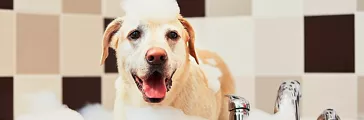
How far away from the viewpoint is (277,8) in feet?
3.40

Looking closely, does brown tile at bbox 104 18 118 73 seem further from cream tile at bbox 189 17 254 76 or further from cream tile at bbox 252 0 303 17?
cream tile at bbox 252 0 303 17

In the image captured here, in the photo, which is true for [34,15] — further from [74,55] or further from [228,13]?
[228,13]

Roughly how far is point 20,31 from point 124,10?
0.70ft

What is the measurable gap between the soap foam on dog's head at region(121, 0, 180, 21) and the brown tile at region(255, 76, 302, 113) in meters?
0.23

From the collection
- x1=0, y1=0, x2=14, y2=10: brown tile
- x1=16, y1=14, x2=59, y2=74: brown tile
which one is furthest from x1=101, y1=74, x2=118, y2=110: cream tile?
x1=0, y1=0, x2=14, y2=10: brown tile

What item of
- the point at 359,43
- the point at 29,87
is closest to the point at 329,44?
the point at 359,43

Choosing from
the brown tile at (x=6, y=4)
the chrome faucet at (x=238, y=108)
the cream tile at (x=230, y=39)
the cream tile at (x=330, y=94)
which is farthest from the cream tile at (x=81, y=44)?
the cream tile at (x=330, y=94)

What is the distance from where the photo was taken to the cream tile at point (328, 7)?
1.01m

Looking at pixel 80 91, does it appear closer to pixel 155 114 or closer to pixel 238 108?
pixel 155 114

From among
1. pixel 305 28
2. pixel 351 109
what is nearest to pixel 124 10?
pixel 305 28

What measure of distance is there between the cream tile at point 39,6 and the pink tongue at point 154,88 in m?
0.25

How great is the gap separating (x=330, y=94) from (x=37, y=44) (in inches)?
24.2

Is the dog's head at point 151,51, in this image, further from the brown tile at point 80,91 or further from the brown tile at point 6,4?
the brown tile at point 6,4

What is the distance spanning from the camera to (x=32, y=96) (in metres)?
0.98
